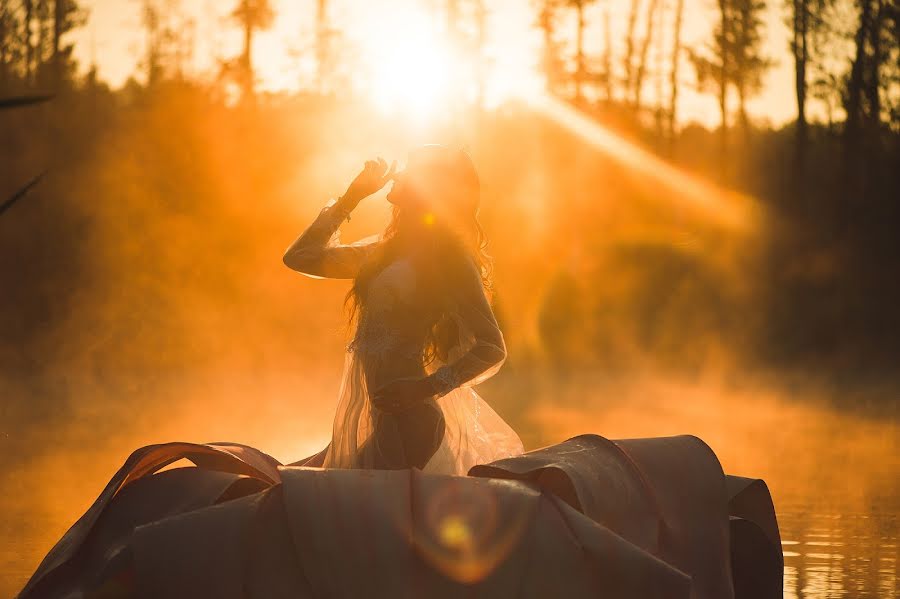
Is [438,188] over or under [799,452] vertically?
over

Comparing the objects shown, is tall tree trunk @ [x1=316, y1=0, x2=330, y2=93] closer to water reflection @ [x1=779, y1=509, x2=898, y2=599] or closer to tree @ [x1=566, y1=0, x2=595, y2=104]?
tree @ [x1=566, y1=0, x2=595, y2=104]

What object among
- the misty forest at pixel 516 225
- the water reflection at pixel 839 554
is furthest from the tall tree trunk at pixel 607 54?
the water reflection at pixel 839 554

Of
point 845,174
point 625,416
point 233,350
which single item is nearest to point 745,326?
point 845,174

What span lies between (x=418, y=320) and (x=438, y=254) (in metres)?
0.24

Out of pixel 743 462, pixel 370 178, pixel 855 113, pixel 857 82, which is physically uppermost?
pixel 857 82

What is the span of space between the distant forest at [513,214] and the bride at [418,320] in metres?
19.4

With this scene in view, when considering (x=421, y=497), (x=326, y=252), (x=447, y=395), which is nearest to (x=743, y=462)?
(x=447, y=395)

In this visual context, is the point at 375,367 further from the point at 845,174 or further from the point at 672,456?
the point at 845,174

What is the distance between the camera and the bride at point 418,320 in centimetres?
491

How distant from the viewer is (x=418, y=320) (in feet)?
16.4

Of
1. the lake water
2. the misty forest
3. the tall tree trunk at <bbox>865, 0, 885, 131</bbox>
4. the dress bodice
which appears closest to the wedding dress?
Answer: the dress bodice

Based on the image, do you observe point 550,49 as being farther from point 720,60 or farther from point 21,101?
point 21,101

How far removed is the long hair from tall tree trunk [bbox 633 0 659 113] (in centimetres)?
3041

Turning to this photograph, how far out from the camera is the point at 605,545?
444 centimetres
